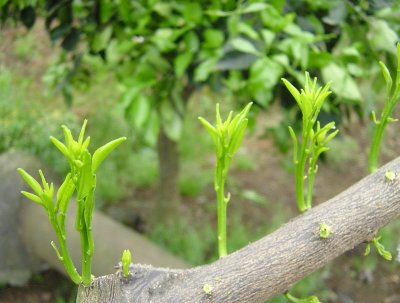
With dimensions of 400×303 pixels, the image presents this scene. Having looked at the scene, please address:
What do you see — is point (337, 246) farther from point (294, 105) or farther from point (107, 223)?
point (107, 223)

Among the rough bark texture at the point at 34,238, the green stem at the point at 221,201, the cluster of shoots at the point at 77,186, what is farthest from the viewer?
the rough bark texture at the point at 34,238

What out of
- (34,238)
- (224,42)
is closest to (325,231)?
(224,42)

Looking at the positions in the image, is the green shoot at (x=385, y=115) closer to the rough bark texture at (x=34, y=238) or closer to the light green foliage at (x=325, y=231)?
the light green foliage at (x=325, y=231)

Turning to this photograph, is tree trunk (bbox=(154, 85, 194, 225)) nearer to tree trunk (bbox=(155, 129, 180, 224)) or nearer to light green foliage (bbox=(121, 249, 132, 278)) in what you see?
tree trunk (bbox=(155, 129, 180, 224))

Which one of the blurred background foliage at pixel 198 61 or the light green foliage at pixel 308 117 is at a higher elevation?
the light green foliage at pixel 308 117

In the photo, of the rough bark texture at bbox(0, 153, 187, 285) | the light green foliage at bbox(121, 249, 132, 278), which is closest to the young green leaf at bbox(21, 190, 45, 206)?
the light green foliage at bbox(121, 249, 132, 278)

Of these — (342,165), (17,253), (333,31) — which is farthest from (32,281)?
(342,165)

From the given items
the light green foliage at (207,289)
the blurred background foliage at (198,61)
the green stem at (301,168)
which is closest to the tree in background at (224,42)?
the blurred background foliage at (198,61)
